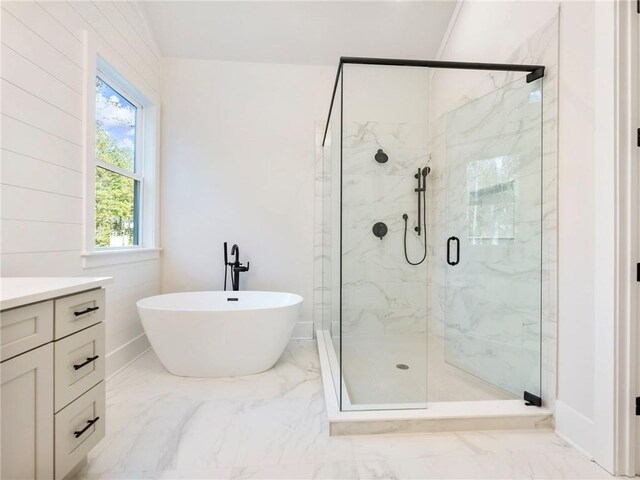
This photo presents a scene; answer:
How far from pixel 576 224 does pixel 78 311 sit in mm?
2291

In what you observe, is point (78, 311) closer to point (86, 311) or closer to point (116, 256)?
point (86, 311)

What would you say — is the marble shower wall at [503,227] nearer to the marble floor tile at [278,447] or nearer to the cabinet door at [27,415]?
the marble floor tile at [278,447]

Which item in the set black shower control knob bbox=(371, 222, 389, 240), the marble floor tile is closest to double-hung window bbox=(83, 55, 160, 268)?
the marble floor tile

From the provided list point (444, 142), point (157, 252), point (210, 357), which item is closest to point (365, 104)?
point (444, 142)

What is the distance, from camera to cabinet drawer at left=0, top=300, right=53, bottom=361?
37.0 inches

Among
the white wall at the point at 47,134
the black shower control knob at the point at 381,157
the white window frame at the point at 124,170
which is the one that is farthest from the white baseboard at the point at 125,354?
the black shower control knob at the point at 381,157

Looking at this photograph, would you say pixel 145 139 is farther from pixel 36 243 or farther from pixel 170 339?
pixel 170 339

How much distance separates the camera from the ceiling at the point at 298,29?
2816 millimetres

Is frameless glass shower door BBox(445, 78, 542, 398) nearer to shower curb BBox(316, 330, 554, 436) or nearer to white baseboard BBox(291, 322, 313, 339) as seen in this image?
shower curb BBox(316, 330, 554, 436)

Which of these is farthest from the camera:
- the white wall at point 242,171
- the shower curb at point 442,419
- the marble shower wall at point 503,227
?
the white wall at point 242,171

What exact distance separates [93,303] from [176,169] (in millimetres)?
2164

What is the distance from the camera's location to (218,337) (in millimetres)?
2203

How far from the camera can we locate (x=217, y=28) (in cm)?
292

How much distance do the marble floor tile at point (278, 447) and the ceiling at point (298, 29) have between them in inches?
121
